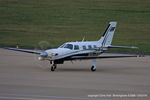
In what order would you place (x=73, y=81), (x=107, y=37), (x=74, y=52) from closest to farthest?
(x=73, y=81)
(x=74, y=52)
(x=107, y=37)

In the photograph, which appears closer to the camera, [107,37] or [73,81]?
[73,81]

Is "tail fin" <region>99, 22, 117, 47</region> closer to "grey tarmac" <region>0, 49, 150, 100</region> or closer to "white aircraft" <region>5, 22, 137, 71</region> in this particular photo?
"white aircraft" <region>5, 22, 137, 71</region>

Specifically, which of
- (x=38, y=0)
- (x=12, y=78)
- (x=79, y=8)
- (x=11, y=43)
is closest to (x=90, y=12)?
(x=79, y=8)

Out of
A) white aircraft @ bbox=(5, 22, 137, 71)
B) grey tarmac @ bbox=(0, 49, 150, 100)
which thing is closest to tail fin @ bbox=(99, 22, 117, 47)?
white aircraft @ bbox=(5, 22, 137, 71)

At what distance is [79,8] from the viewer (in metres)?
66.3

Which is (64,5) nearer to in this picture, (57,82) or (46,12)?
(46,12)

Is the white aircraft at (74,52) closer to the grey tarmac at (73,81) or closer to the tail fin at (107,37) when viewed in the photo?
the tail fin at (107,37)

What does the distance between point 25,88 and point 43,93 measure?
1.61m

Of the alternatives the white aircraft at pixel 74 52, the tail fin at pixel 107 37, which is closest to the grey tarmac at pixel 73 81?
the white aircraft at pixel 74 52

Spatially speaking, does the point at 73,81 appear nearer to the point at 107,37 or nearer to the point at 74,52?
the point at 74,52

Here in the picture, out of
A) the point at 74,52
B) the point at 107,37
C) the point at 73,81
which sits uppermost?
the point at 107,37

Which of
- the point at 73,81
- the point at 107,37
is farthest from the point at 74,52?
the point at 73,81

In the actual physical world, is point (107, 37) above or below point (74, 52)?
above

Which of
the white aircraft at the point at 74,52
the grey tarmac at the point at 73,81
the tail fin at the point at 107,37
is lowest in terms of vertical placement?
the grey tarmac at the point at 73,81
